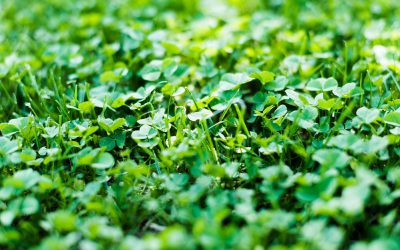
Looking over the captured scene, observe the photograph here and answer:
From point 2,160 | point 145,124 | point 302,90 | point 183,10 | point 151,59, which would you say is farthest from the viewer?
Result: point 183,10

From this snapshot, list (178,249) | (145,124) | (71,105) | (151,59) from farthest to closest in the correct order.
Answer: (151,59) < (71,105) < (145,124) < (178,249)

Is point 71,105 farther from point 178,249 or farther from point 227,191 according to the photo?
point 178,249

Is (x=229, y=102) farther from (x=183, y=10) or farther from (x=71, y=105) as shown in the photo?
(x=183, y=10)

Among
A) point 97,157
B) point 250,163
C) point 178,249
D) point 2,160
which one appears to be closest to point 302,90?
point 250,163

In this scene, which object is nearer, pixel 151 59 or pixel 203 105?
pixel 203 105

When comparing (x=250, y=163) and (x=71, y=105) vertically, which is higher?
(x=71, y=105)

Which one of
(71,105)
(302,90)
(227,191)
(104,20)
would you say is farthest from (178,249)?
(104,20)
